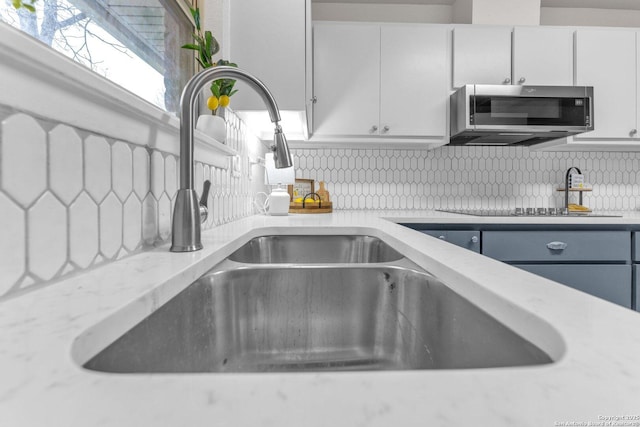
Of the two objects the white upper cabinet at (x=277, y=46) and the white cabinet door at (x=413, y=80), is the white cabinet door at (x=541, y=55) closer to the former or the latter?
the white cabinet door at (x=413, y=80)

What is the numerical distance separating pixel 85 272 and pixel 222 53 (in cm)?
132

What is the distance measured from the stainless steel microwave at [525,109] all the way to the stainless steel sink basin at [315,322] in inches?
64.3

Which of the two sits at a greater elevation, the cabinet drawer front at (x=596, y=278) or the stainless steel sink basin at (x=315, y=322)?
the stainless steel sink basin at (x=315, y=322)

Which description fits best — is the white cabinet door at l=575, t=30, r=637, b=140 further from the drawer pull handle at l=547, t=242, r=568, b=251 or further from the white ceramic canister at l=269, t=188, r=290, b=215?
the white ceramic canister at l=269, t=188, r=290, b=215

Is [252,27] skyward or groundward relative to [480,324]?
skyward

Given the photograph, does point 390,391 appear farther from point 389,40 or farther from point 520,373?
point 389,40

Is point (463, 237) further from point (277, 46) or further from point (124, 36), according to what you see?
point (124, 36)

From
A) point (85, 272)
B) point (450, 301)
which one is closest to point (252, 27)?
point (85, 272)

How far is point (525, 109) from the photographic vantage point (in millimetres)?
2072

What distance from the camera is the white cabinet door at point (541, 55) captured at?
2191 millimetres

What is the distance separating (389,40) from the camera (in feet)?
7.16

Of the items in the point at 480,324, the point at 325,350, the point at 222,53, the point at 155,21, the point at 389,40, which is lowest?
the point at 325,350

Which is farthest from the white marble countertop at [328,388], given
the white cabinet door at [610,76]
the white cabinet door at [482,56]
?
the white cabinet door at [610,76]


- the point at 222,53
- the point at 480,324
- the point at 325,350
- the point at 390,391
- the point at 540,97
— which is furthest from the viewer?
the point at 540,97
